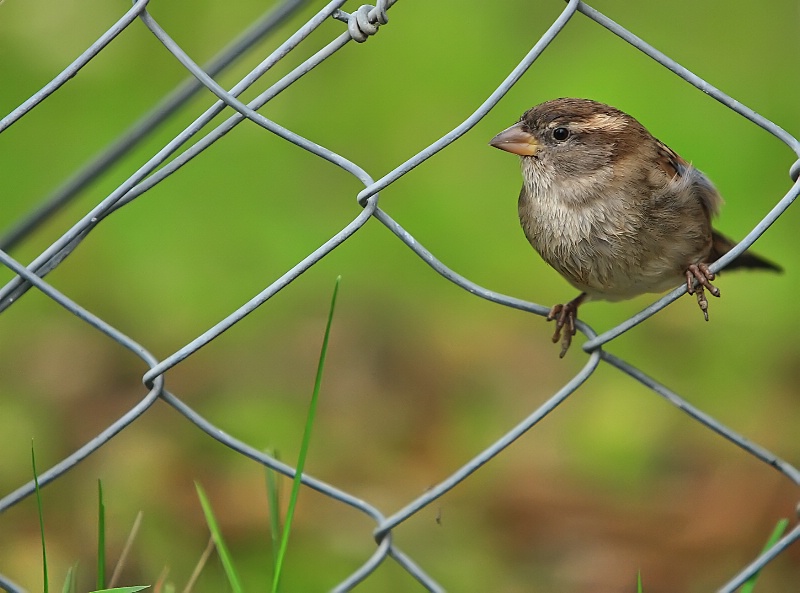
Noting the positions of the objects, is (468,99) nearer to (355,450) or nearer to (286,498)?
(355,450)

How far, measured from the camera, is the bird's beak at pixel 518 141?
2299 millimetres

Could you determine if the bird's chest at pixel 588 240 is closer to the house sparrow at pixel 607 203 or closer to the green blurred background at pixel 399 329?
the house sparrow at pixel 607 203

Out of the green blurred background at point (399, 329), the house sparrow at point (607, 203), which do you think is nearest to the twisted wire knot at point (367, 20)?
the house sparrow at point (607, 203)

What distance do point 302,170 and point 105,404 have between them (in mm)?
1239

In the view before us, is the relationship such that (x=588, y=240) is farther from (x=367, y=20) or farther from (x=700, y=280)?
(x=367, y=20)

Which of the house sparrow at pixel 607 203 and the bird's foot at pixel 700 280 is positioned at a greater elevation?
the house sparrow at pixel 607 203

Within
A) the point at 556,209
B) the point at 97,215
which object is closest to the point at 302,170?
the point at 556,209

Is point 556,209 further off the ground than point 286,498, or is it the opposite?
point 556,209

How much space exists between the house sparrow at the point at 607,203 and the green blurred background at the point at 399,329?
0.78 meters

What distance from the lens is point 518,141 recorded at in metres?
2.31

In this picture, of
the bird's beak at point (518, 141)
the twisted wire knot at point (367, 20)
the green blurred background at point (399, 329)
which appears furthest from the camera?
the green blurred background at point (399, 329)

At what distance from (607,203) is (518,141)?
0.24 metres

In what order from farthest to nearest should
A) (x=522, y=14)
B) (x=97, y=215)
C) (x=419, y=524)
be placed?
(x=522, y=14) → (x=419, y=524) → (x=97, y=215)

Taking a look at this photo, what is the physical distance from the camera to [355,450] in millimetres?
3084
